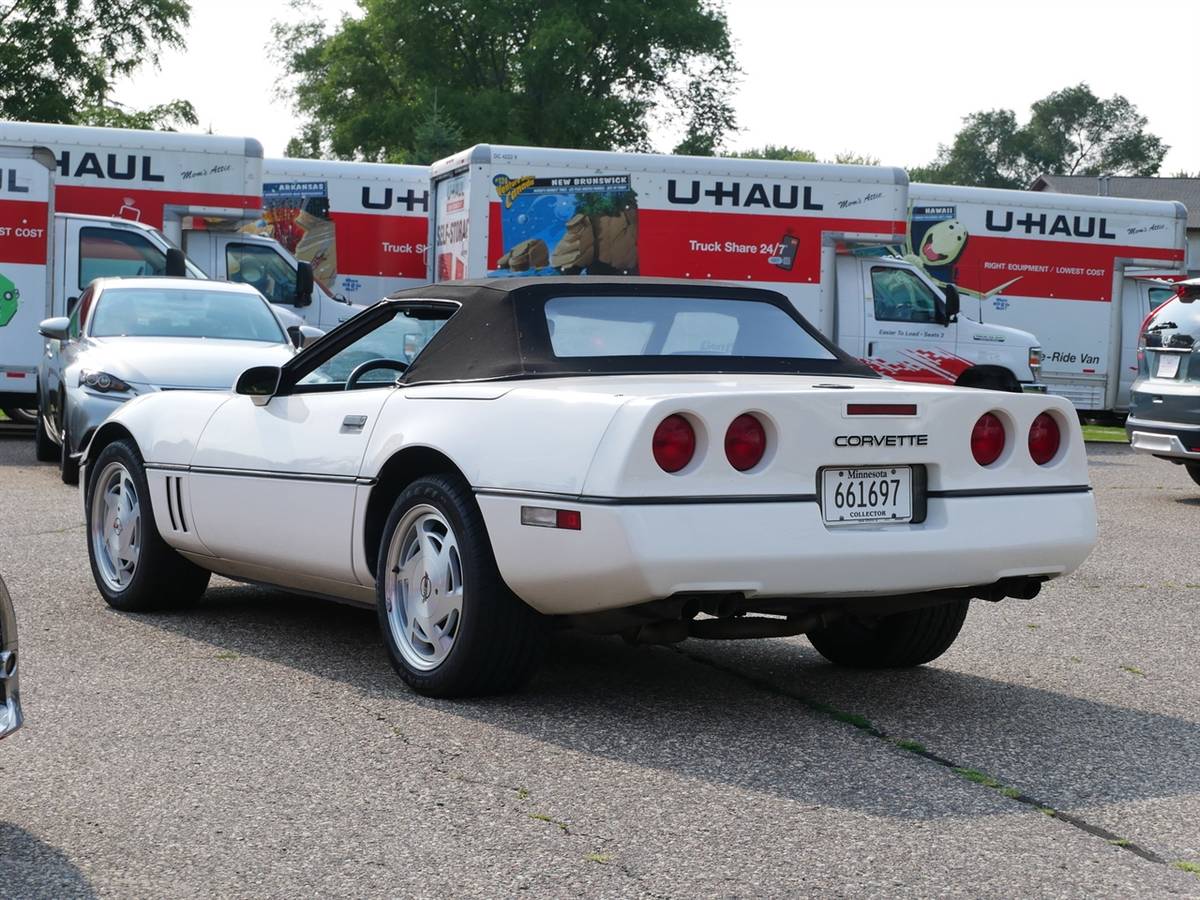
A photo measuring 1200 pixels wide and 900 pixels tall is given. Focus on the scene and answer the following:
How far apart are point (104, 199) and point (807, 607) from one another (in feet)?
51.2

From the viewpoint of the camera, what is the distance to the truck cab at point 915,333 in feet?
64.2

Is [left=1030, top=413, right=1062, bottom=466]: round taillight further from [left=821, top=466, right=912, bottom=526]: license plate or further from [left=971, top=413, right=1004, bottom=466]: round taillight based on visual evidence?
[left=821, top=466, right=912, bottom=526]: license plate

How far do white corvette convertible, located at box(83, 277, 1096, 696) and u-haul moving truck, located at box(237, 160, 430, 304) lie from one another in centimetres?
1528

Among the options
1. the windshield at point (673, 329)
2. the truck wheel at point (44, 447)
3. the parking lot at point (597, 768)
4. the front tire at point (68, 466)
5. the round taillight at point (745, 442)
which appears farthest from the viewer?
the truck wheel at point (44, 447)

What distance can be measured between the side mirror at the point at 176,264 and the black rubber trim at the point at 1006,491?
12.4 metres

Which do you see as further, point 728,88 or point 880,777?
point 728,88

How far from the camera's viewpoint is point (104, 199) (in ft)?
62.7

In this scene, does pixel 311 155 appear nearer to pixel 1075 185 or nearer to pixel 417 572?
pixel 1075 185

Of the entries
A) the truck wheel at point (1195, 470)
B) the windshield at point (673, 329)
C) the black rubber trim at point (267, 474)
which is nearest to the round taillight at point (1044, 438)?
the windshield at point (673, 329)

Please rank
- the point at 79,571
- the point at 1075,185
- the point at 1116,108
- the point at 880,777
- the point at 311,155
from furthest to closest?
the point at 1116,108
the point at 1075,185
the point at 311,155
the point at 79,571
the point at 880,777

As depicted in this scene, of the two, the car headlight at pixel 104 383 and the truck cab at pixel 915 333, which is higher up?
the truck cab at pixel 915 333

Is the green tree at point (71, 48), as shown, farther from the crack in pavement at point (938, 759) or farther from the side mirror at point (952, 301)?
the crack in pavement at point (938, 759)

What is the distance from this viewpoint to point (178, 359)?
12523 millimetres

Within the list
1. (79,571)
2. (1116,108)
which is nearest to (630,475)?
(79,571)
